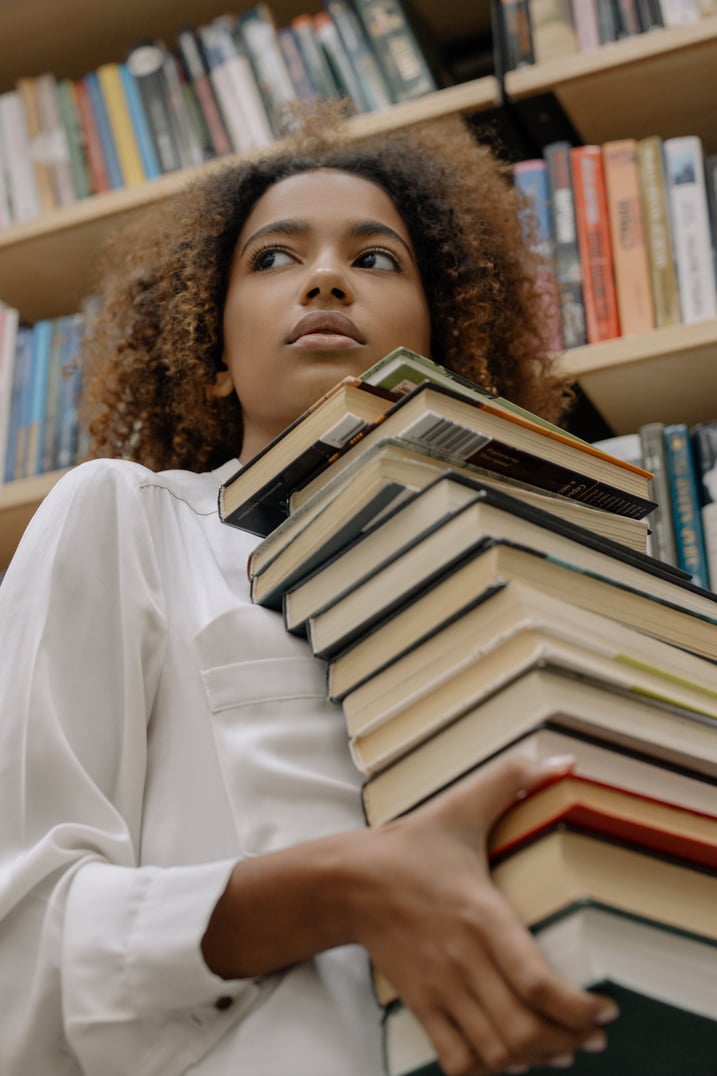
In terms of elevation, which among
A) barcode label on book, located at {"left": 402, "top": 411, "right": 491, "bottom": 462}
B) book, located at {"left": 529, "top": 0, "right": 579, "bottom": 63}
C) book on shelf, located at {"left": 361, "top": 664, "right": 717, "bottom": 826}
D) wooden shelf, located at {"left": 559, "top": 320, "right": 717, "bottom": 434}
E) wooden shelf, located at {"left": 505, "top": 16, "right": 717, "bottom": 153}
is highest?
book, located at {"left": 529, "top": 0, "right": 579, "bottom": 63}

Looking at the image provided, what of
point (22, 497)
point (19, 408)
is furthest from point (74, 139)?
point (22, 497)

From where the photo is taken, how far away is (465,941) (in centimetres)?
65

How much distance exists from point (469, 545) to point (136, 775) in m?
0.29

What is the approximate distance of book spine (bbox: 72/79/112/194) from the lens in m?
1.93

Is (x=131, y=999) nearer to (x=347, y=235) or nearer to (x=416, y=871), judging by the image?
(x=416, y=871)

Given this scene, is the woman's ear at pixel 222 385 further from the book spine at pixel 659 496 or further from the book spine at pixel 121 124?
the book spine at pixel 121 124

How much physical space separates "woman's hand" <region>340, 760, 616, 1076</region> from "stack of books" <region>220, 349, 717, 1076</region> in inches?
0.9

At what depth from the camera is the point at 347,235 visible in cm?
136

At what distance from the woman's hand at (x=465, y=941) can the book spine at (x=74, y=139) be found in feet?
4.78

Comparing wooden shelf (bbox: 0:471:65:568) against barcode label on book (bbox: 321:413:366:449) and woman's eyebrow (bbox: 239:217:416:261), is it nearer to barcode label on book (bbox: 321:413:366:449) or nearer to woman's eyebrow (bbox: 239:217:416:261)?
woman's eyebrow (bbox: 239:217:416:261)

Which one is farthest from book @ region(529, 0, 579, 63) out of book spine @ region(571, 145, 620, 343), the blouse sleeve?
the blouse sleeve

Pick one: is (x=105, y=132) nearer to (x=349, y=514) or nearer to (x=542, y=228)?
(x=542, y=228)

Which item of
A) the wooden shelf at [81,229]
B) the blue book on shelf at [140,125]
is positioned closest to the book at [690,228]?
the wooden shelf at [81,229]

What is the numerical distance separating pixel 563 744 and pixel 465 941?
13 cm
